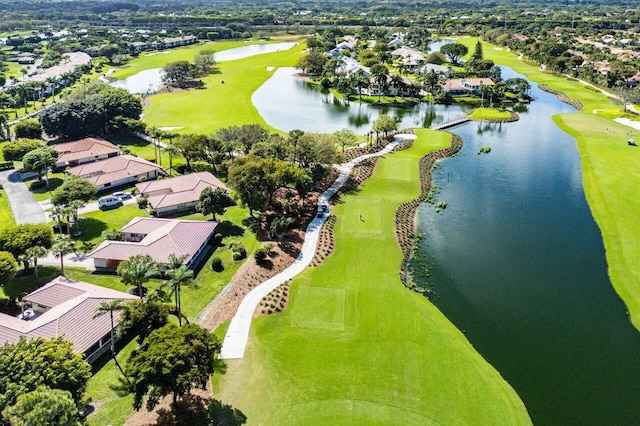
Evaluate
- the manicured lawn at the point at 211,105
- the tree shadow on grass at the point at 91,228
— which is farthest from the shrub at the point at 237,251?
the manicured lawn at the point at 211,105

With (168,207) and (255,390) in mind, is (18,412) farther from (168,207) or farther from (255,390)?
(168,207)

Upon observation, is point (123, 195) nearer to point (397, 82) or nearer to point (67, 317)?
point (67, 317)

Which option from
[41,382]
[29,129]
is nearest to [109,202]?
[29,129]

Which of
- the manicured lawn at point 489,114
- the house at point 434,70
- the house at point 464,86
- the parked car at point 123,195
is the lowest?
the parked car at point 123,195

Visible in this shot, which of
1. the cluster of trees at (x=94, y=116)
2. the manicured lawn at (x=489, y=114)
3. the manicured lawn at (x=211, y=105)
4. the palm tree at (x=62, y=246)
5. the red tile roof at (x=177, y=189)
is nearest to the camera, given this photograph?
the palm tree at (x=62, y=246)

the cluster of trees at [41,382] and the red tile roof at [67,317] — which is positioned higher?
the cluster of trees at [41,382]

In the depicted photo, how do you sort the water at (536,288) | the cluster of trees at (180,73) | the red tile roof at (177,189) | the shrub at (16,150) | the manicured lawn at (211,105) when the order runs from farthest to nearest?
the cluster of trees at (180,73) < the manicured lawn at (211,105) < the shrub at (16,150) < the red tile roof at (177,189) < the water at (536,288)

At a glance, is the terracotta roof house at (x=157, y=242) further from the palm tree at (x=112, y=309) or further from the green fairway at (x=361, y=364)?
the green fairway at (x=361, y=364)
